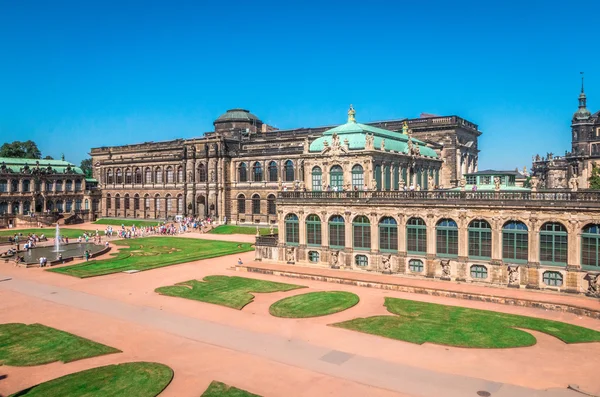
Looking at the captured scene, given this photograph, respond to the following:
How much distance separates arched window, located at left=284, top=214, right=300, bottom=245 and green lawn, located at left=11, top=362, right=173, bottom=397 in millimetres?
24854

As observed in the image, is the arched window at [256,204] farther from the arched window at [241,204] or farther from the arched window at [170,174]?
the arched window at [170,174]

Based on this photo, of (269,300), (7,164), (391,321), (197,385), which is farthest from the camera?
(7,164)

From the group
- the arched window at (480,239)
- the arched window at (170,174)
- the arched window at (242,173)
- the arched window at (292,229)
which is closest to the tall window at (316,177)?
the arched window at (292,229)

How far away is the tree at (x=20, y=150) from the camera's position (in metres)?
127

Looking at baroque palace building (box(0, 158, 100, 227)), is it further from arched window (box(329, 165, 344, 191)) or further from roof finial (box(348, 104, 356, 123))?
roof finial (box(348, 104, 356, 123))

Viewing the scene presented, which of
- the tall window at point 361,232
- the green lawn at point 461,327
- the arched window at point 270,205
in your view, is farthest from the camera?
the arched window at point 270,205

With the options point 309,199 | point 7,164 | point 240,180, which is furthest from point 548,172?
point 7,164

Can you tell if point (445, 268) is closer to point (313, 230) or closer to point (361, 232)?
point (361, 232)

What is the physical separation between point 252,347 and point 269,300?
9.31 metres

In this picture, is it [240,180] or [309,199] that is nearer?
[309,199]

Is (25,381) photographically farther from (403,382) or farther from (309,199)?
(309,199)

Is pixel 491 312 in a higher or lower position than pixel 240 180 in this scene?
lower

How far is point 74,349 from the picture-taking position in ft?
79.6

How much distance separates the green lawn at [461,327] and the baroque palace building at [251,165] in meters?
19.6
